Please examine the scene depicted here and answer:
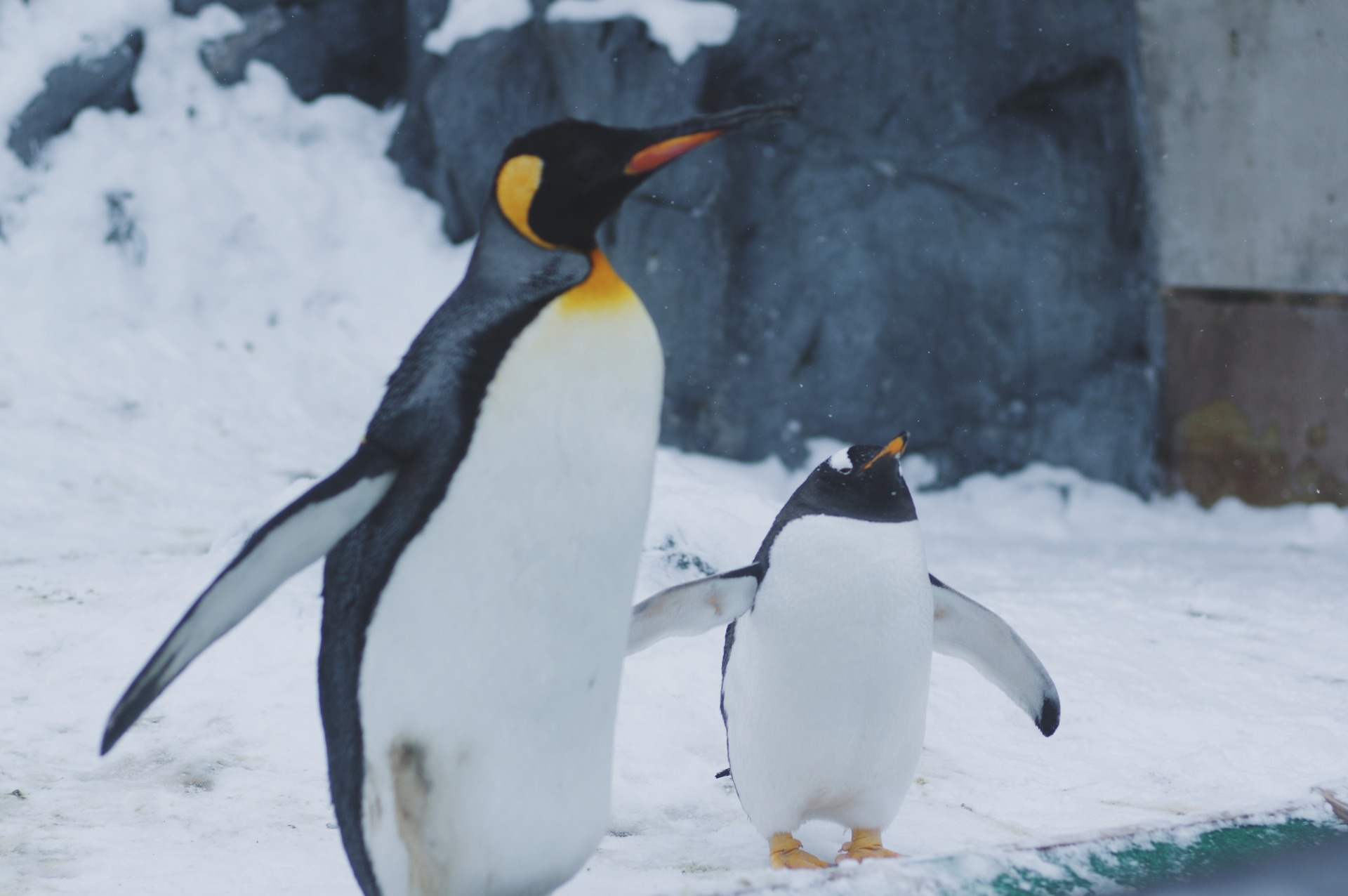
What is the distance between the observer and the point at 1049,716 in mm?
2121

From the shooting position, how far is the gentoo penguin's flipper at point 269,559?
121 cm

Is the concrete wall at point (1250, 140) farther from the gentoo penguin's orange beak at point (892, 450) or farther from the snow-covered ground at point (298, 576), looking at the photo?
the gentoo penguin's orange beak at point (892, 450)

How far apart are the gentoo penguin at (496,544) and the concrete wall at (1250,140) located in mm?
4956

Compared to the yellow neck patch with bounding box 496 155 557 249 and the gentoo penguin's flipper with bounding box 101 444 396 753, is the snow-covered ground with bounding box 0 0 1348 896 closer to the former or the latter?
the gentoo penguin's flipper with bounding box 101 444 396 753

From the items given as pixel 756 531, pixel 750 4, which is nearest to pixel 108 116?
pixel 750 4

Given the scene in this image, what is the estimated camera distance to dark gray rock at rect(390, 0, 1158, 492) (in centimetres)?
530

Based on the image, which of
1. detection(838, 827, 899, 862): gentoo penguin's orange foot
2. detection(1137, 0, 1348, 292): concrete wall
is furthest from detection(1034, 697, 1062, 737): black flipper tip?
detection(1137, 0, 1348, 292): concrete wall

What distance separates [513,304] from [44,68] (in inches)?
241

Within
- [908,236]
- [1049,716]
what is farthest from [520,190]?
[908,236]

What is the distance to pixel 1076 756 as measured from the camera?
8.38 feet

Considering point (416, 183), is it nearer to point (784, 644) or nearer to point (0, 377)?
point (0, 377)

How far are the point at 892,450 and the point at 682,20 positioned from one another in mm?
3733

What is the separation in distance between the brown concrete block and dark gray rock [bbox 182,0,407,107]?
480 cm

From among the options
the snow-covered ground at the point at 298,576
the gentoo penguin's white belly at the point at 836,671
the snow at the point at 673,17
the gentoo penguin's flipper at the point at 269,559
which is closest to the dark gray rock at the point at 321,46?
the snow-covered ground at the point at 298,576
